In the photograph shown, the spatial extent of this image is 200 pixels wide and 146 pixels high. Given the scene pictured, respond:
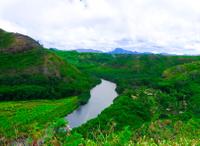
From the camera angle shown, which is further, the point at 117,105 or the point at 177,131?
the point at 117,105

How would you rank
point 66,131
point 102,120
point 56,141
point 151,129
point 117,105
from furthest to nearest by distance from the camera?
1. point 117,105
2. point 102,120
3. point 151,129
4. point 66,131
5. point 56,141

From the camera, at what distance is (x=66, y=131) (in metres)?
26.0

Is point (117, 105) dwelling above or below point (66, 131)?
below

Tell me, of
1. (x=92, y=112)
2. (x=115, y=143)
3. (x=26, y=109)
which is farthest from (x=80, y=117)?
(x=115, y=143)

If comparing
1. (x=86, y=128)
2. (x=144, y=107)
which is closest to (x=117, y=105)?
(x=144, y=107)

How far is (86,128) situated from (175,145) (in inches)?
4387

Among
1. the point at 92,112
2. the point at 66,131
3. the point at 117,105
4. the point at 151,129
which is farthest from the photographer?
the point at 92,112

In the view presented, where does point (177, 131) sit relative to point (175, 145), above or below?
below

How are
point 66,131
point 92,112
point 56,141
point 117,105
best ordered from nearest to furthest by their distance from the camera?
point 56,141 < point 66,131 < point 117,105 < point 92,112

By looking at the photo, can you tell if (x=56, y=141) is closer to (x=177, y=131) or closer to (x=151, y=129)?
(x=151, y=129)

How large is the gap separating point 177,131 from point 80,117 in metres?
58.1

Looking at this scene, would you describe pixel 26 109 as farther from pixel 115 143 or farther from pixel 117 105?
pixel 115 143

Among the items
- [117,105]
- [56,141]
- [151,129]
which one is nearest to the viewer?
[56,141]

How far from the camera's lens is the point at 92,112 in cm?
19188
